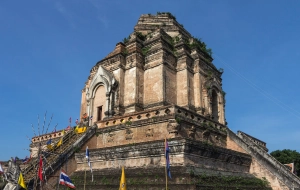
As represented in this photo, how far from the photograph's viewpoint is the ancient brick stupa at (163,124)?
40.8ft

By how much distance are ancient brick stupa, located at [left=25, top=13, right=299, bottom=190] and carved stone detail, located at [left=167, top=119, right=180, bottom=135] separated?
0.05m

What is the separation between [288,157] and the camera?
137ft

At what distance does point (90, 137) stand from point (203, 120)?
7.02 metres

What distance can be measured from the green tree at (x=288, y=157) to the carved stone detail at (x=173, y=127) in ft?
108

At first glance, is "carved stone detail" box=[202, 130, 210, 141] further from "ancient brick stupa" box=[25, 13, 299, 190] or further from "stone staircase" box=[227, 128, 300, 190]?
"stone staircase" box=[227, 128, 300, 190]

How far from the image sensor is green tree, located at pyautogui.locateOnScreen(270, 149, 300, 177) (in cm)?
4122

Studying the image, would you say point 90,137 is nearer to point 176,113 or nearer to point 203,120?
point 176,113

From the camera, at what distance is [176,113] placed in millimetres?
15039

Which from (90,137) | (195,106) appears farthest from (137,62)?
(90,137)

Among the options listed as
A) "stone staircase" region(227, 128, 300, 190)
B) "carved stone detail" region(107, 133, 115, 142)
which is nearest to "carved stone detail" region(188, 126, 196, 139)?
"stone staircase" region(227, 128, 300, 190)

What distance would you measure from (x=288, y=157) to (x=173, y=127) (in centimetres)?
3486

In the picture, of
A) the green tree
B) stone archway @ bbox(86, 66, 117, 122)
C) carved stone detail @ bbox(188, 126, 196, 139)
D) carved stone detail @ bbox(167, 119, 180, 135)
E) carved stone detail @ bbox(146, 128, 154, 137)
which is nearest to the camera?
carved stone detail @ bbox(167, 119, 180, 135)

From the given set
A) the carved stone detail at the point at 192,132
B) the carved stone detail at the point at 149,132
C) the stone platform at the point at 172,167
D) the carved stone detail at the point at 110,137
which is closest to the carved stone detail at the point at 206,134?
the carved stone detail at the point at 192,132

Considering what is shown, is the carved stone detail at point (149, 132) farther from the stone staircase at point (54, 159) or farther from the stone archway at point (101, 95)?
the stone archway at point (101, 95)
